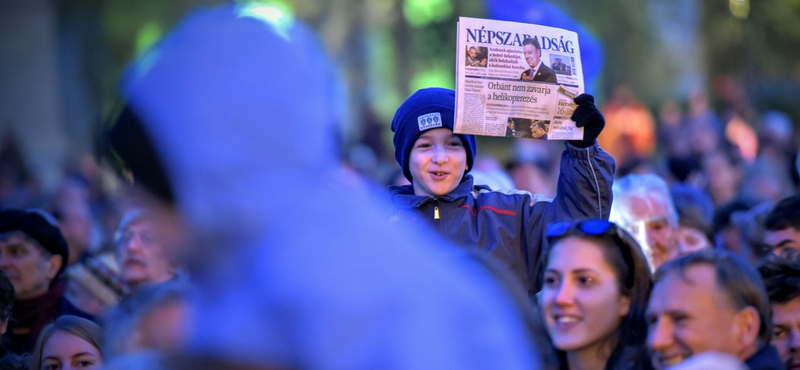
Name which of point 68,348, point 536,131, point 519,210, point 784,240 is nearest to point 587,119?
point 536,131

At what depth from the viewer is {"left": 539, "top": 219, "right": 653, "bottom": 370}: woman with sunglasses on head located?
110 inches

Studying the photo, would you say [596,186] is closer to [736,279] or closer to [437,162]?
[437,162]

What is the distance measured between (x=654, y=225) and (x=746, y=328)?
2819mm

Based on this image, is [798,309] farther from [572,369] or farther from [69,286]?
[69,286]

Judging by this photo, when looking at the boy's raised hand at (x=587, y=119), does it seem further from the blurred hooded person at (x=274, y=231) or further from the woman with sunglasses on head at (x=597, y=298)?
the blurred hooded person at (x=274, y=231)

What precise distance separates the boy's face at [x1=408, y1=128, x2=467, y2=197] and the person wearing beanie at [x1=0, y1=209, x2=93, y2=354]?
7.24 feet

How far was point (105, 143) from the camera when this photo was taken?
1.58 m

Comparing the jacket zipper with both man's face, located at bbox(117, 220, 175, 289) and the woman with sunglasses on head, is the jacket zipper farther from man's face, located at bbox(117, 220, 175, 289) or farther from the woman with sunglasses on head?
man's face, located at bbox(117, 220, 175, 289)

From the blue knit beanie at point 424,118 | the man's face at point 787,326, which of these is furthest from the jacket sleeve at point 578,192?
the man's face at point 787,326

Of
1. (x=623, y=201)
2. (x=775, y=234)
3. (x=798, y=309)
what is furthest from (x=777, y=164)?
(x=798, y=309)

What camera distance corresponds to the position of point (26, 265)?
190 inches

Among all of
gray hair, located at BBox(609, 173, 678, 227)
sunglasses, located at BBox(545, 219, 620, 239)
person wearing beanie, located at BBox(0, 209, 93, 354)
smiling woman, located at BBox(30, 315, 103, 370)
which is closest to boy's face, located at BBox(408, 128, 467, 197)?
sunglasses, located at BBox(545, 219, 620, 239)

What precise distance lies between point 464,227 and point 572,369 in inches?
40.5

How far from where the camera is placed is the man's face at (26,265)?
15.5ft
